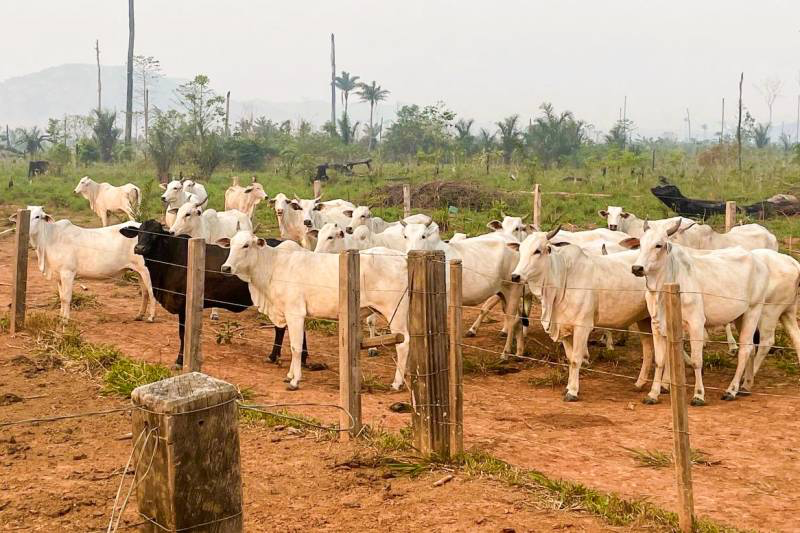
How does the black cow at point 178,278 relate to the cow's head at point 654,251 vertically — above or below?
below

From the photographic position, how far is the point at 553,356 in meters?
10.7

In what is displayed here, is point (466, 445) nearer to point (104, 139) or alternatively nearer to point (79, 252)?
point (79, 252)

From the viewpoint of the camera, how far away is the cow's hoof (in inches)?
313

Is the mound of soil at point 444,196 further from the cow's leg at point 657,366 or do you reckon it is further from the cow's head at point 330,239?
the cow's leg at point 657,366

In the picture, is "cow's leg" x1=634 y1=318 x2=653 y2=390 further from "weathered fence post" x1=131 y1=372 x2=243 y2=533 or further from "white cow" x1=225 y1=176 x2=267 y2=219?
"white cow" x1=225 y1=176 x2=267 y2=219

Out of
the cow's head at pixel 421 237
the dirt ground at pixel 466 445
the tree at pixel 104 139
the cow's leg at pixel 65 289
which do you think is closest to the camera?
the dirt ground at pixel 466 445

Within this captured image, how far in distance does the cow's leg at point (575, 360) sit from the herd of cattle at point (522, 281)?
0.01 meters

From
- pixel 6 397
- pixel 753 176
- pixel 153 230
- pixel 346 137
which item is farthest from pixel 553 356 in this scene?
pixel 346 137

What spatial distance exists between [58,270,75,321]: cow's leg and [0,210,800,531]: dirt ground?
682 millimetres

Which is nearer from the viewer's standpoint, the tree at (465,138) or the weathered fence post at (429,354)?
the weathered fence post at (429,354)

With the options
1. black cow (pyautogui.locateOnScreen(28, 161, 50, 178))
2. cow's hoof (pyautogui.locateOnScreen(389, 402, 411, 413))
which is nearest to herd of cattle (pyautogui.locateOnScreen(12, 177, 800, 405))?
cow's hoof (pyautogui.locateOnScreen(389, 402, 411, 413))

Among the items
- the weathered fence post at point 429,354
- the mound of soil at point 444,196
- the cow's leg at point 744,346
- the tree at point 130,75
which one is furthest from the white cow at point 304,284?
the tree at point 130,75

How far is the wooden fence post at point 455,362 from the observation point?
243 inches

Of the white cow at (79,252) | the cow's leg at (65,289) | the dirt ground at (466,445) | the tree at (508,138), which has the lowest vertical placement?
the dirt ground at (466,445)
